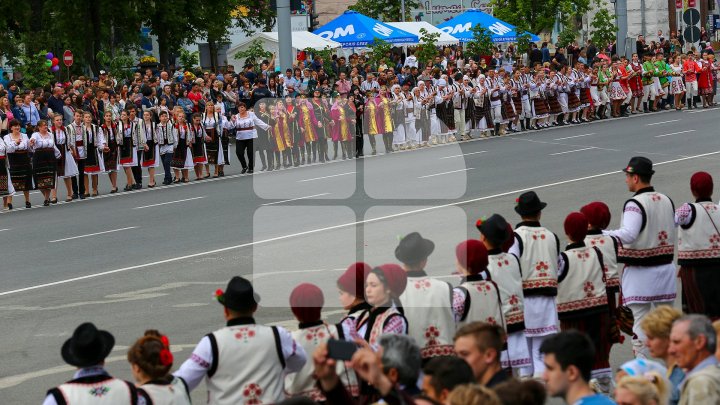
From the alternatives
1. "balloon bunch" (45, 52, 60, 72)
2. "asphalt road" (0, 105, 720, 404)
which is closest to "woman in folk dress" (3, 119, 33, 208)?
"asphalt road" (0, 105, 720, 404)

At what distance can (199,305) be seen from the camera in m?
14.6

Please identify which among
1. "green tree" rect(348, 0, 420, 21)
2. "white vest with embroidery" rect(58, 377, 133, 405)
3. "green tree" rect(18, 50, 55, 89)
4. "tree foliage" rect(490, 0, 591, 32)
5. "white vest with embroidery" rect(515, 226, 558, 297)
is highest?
"green tree" rect(348, 0, 420, 21)

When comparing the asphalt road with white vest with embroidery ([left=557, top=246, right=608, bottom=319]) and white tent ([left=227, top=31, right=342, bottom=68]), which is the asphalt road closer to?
white vest with embroidery ([left=557, top=246, right=608, bottom=319])

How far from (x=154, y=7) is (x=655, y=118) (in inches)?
823

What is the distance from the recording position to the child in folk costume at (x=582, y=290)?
400 inches

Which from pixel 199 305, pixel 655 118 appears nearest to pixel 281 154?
pixel 655 118

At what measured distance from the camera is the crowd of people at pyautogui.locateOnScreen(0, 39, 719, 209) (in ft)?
86.4

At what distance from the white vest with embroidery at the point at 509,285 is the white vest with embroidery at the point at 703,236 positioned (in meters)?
2.22

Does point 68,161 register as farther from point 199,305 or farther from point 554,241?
point 554,241

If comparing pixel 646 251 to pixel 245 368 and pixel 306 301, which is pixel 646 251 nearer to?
pixel 306 301

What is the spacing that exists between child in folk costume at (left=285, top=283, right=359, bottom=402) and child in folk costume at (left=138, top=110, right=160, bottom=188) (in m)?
20.0

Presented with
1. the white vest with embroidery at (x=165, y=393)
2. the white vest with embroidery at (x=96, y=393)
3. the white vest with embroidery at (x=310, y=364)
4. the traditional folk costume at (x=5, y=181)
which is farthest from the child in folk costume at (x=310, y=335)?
the traditional folk costume at (x=5, y=181)

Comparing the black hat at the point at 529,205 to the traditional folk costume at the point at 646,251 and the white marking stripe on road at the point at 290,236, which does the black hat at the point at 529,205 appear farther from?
the white marking stripe on road at the point at 290,236

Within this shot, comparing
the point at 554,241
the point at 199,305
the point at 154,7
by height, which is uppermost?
the point at 154,7
